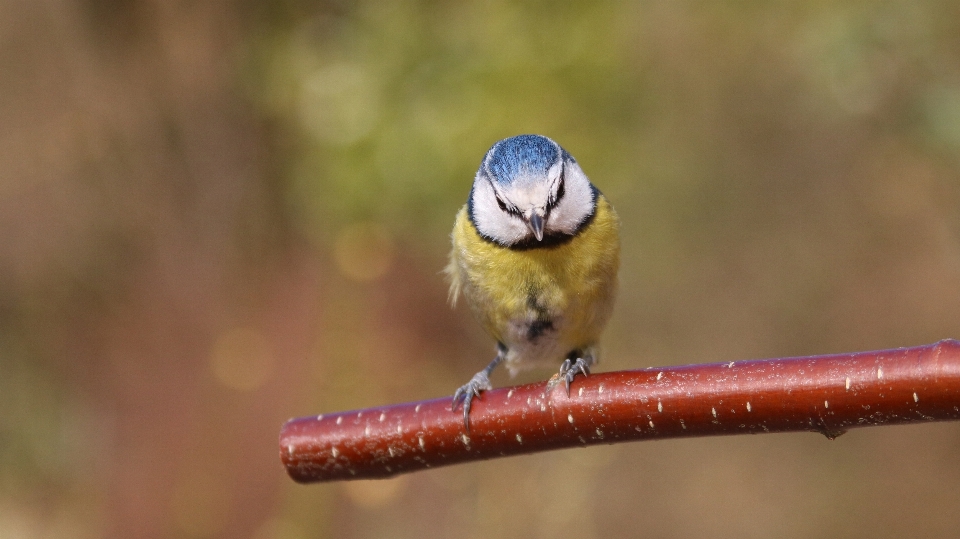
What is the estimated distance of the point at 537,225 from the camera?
2201mm

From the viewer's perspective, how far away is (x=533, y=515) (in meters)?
4.53

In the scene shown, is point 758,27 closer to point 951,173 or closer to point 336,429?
point 951,173

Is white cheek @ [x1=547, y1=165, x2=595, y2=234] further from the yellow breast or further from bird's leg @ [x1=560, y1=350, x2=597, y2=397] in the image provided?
bird's leg @ [x1=560, y1=350, x2=597, y2=397]

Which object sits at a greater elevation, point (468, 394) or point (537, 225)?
point (537, 225)

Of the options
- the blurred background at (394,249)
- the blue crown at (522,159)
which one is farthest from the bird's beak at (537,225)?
the blurred background at (394,249)

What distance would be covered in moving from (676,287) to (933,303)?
131cm

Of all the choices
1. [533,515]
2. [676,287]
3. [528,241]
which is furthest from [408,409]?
[676,287]

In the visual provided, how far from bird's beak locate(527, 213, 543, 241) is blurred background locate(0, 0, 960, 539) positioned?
243 cm

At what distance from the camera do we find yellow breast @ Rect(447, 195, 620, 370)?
2342 millimetres

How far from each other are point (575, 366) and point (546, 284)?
0.24 m

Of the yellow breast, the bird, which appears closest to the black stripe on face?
the bird

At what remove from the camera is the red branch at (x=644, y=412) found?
5.44 feet

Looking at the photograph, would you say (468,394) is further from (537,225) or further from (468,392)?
(537,225)

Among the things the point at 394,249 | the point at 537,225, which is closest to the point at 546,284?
the point at 537,225
